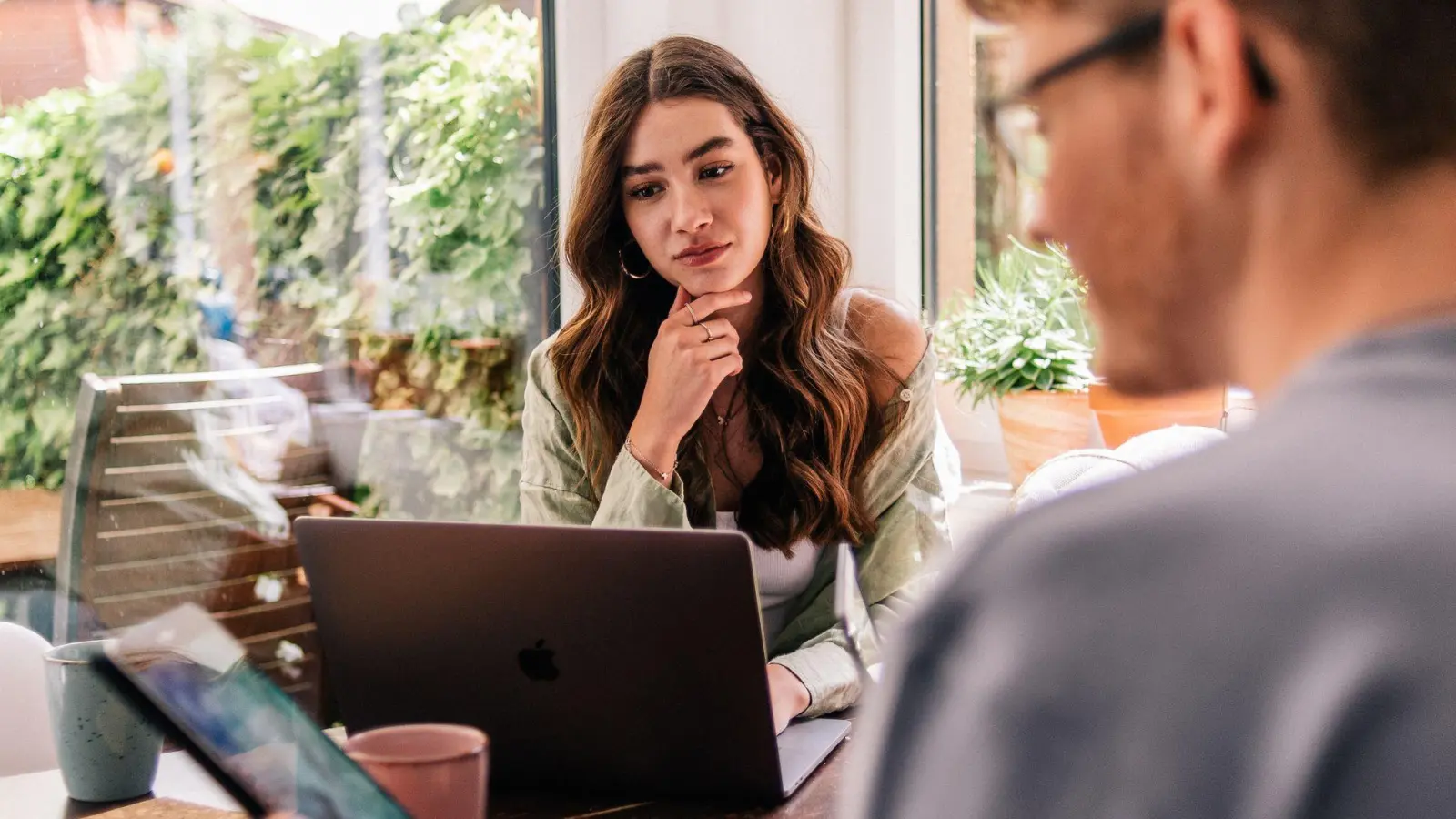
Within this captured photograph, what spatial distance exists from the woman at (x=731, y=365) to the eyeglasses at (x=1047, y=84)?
1221 mm

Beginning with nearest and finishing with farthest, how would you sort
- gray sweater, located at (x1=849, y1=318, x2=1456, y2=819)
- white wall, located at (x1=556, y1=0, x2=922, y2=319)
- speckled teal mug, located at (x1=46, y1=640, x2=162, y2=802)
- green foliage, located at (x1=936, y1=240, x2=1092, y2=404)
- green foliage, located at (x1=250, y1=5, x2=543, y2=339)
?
1. gray sweater, located at (x1=849, y1=318, x2=1456, y2=819)
2. speckled teal mug, located at (x1=46, y1=640, x2=162, y2=802)
3. green foliage, located at (x1=250, y1=5, x2=543, y2=339)
4. green foliage, located at (x1=936, y1=240, x2=1092, y2=404)
5. white wall, located at (x1=556, y1=0, x2=922, y2=319)

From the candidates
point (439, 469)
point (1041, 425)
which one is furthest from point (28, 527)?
point (1041, 425)

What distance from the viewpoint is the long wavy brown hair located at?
1756 mm

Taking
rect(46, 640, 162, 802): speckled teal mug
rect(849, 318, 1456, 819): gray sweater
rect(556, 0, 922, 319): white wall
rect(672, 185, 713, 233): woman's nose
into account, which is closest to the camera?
rect(849, 318, 1456, 819): gray sweater

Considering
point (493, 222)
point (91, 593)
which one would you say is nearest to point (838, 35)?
point (493, 222)

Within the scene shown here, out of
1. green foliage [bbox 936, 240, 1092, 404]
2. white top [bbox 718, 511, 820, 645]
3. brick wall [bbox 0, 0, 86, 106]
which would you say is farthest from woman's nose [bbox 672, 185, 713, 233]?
brick wall [bbox 0, 0, 86, 106]

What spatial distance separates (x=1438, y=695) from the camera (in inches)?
9.8

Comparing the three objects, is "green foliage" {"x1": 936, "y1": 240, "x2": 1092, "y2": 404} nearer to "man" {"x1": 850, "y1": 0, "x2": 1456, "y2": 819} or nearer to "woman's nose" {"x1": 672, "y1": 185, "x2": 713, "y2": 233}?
"woman's nose" {"x1": 672, "y1": 185, "x2": 713, "y2": 233}

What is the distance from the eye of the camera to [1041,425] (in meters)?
2.48

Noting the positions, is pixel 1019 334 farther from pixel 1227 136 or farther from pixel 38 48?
pixel 1227 136

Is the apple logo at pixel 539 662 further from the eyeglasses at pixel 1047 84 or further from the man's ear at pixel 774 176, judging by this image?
the man's ear at pixel 774 176

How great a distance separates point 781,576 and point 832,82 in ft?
5.26

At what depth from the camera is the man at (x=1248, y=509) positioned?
0.25 metres

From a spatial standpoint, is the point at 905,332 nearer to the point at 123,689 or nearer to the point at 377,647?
the point at 377,647
